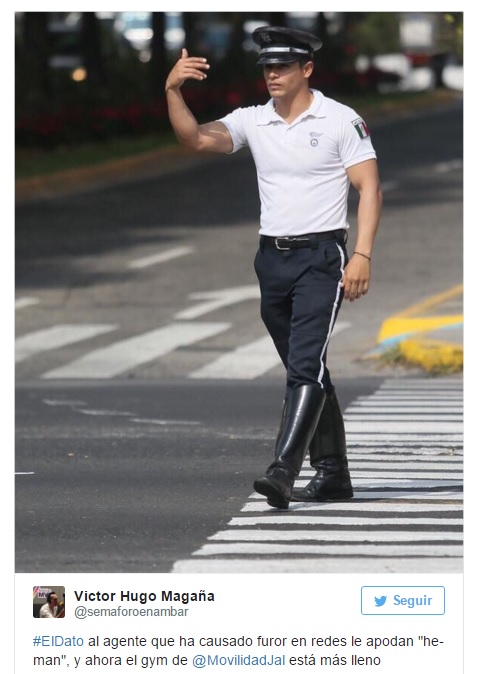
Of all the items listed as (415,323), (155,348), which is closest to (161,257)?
(155,348)

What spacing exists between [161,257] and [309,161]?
1509cm

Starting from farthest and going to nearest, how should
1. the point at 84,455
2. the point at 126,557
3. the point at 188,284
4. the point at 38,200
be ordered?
the point at 38,200 → the point at 188,284 → the point at 84,455 → the point at 126,557

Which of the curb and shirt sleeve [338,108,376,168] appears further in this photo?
the curb

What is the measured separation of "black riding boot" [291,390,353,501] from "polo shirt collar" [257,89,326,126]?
1.26 m

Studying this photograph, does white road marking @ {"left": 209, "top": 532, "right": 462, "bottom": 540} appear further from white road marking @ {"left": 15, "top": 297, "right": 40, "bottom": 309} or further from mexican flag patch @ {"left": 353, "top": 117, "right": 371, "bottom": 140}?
white road marking @ {"left": 15, "top": 297, "right": 40, "bottom": 309}

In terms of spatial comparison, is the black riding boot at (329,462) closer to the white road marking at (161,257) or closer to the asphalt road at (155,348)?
the asphalt road at (155,348)

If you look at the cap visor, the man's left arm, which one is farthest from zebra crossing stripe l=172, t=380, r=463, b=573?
the cap visor

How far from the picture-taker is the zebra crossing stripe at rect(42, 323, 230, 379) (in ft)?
48.2

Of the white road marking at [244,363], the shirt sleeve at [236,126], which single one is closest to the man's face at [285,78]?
the shirt sleeve at [236,126]

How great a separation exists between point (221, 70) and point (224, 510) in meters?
37.2

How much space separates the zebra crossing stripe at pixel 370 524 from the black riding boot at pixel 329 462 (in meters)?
0.07

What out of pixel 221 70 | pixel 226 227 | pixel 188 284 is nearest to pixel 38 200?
pixel 226 227
